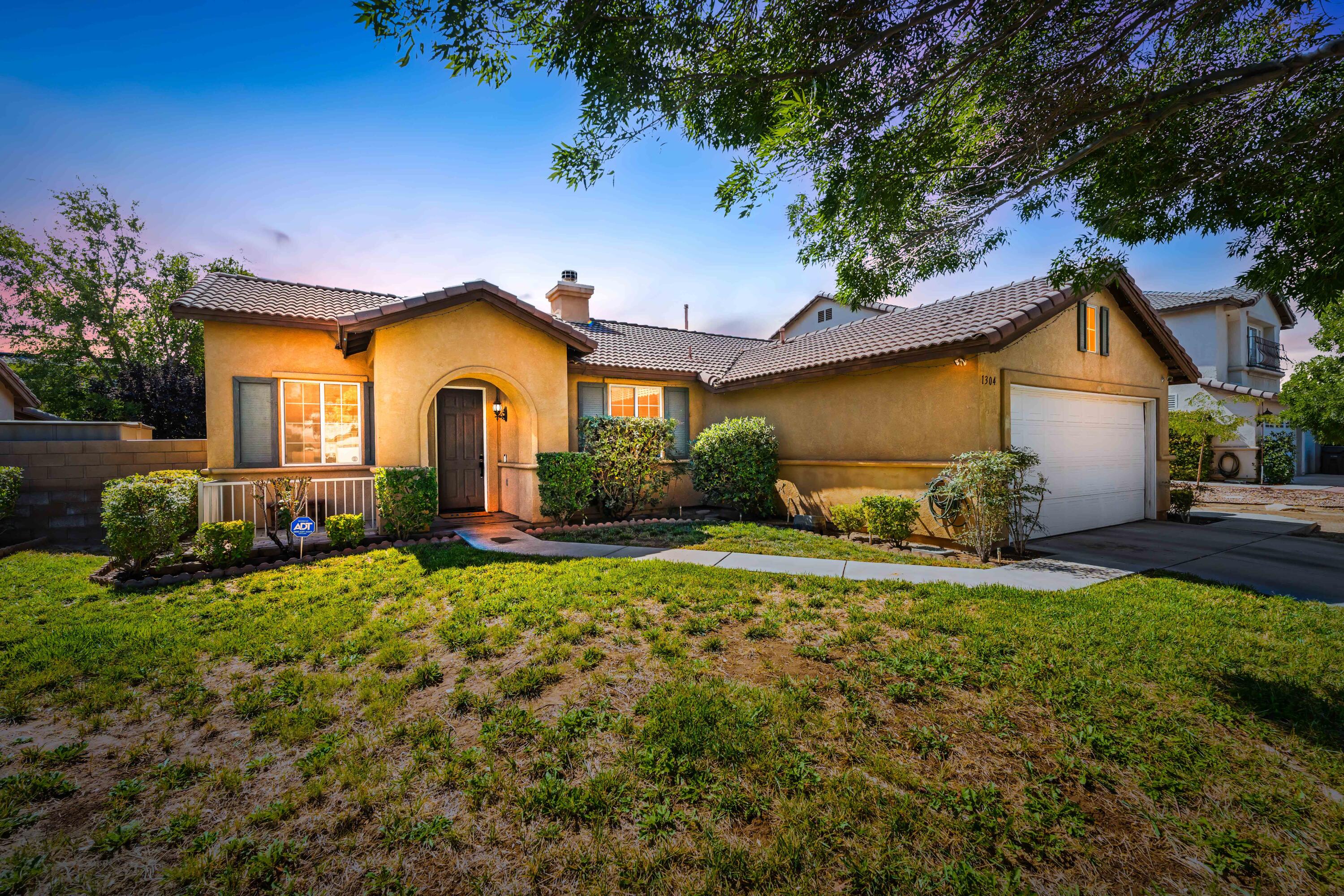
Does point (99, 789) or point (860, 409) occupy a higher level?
point (860, 409)

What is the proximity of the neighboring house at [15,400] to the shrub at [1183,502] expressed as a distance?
2829cm

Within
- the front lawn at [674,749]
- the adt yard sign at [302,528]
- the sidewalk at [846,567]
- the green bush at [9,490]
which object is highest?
the green bush at [9,490]

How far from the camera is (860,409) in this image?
10.6m

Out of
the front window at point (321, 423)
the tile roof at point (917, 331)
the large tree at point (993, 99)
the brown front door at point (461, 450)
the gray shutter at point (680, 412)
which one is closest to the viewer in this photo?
the large tree at point (993, 99)

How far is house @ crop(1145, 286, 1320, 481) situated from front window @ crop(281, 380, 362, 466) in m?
26.5

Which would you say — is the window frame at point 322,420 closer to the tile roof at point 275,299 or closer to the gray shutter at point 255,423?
the gray shutter at point 255,423

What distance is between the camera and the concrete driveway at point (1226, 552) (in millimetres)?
6805

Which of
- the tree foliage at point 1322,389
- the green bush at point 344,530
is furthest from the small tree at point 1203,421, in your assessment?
the green bush at point 344,530

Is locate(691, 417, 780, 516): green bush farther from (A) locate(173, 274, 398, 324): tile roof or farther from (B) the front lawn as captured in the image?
(A) locate(173, 274, 398, 324): tile roof

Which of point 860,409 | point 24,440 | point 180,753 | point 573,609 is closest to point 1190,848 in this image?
point 573,609

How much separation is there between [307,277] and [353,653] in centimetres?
1238

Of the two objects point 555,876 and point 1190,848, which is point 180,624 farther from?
point 1190,848

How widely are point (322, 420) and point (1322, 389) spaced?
1124 inches

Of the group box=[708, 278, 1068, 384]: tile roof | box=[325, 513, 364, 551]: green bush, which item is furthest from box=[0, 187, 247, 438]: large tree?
box=[708, 278, 1068, 384]: tile roof
